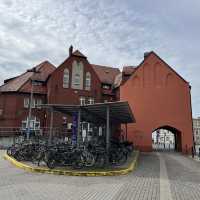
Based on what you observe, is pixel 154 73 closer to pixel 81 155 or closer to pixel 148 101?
pixel 148 101

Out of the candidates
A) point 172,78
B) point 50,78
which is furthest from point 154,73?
point 50,78

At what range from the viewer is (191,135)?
3169 cm

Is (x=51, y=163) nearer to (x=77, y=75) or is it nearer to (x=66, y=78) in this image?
(x=66, y=78)

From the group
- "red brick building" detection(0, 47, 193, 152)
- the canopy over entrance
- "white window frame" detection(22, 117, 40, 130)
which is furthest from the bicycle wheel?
"white window frame" detection(22, 117, 40, 130)

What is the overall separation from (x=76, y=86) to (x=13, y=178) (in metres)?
26.6

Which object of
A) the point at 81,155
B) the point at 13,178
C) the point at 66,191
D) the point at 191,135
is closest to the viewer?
the point at 66,191

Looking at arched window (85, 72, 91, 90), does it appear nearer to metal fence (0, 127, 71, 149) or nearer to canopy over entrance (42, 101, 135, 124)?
Answer: metal fence (0, 127, 71, 149)

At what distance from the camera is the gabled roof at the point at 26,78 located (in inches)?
1395

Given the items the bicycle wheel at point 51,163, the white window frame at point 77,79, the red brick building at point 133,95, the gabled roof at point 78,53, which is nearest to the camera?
the bicycle wheel at point 51,163

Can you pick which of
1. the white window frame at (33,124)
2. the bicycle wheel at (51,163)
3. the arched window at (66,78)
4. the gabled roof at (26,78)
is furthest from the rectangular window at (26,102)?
the bicycle wheel at (51,163)

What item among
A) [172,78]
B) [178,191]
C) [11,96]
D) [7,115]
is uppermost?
[172,78]

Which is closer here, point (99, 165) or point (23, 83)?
point (99, 165)

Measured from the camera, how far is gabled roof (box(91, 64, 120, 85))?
42.8 metres

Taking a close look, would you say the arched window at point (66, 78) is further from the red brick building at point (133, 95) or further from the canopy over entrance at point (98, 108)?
the canopy over entrance at point (98, 108)
